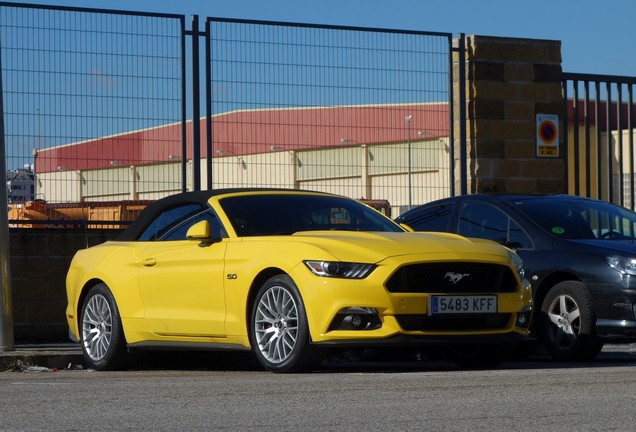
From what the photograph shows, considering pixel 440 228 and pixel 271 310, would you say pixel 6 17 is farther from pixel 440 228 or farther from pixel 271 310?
pixel 271 310

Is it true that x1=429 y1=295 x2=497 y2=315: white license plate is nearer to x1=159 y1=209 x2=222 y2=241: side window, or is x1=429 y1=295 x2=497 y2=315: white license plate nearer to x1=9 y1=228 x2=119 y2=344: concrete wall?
x1=159 y1=209 x2=222 y2=241: side window

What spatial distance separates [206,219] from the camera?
36.3 feet

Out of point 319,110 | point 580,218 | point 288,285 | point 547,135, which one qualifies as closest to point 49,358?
point 288,285

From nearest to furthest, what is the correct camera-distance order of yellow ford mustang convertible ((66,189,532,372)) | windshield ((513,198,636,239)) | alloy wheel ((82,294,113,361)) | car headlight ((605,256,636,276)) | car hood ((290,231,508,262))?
yellow ford mustang convertible ((66,189,532,372)), car hood ((290,231,508,262)), alloy wheel ((82,294,113,361)), car headlight ((605,256,636,276)), windshield ((513,198,636,239))

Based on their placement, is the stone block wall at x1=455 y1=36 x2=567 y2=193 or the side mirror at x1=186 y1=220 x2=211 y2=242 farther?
the stone block wall at x1=455 y1=36 x2=567 y2=193

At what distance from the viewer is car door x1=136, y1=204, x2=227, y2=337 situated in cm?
1041

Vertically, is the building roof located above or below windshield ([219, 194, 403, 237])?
above

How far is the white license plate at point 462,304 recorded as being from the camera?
9.69 metres

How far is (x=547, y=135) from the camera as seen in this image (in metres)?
18.3

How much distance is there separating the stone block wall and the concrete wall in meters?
5.43

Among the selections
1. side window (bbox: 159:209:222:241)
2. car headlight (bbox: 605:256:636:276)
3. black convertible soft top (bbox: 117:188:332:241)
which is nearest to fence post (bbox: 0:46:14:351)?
black convertible soft top (bbox: 117:188:332:241)

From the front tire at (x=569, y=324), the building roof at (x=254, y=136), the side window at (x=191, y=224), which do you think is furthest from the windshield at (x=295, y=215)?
the building roof at (x=254, y=136)

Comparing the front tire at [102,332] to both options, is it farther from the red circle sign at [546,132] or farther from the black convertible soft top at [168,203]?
the red circle sign at [546,132]

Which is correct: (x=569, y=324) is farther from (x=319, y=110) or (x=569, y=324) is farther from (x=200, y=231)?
(x=319, y=110)
